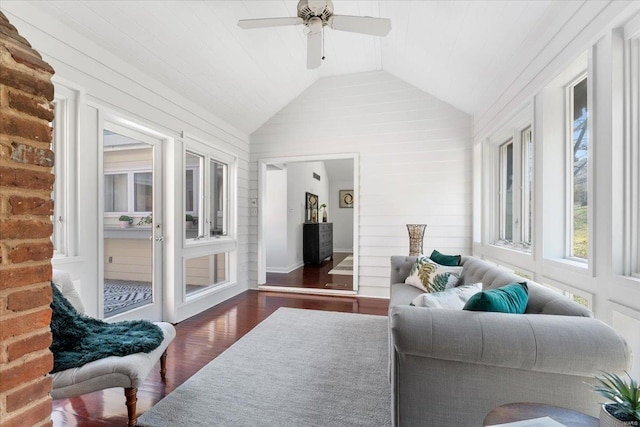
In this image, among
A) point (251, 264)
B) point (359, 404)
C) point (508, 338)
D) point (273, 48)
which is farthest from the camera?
point (251, 264)

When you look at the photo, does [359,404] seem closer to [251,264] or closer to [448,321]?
[448,321]

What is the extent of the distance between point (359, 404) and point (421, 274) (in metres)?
1.38

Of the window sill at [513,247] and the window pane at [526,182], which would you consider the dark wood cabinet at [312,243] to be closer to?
the window sill at [513,247]

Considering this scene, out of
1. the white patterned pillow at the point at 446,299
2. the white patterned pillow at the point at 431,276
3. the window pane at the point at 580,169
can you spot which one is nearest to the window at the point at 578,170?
the window pane at the point at 580,169

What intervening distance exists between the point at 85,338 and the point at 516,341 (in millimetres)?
2276

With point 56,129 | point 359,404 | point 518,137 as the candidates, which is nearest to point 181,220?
point 56,129

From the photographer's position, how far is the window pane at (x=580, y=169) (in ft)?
6.61

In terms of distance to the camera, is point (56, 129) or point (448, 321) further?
point (56, 129)

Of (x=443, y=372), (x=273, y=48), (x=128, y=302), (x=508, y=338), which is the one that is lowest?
(x=128, y=302)

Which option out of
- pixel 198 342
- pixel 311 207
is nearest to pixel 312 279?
pixel 311 207

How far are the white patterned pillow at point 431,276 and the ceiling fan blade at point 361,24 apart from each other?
208 centimetres

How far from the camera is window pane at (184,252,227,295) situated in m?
3.75

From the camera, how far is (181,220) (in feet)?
11.5

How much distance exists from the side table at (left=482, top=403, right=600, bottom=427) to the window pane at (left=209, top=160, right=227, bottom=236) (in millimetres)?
3944
